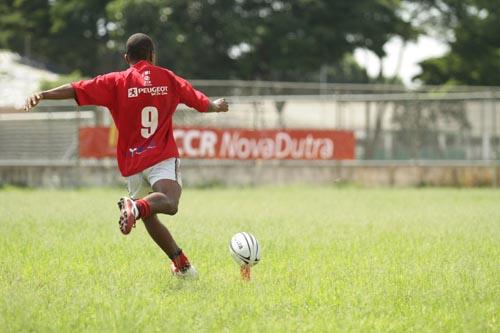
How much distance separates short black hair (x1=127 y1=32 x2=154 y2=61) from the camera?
665 cm

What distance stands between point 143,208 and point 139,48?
143 centimetres

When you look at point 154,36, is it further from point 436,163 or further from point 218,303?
point 218,303

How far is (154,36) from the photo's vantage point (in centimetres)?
3628

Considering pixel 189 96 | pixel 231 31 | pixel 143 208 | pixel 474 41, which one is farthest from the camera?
pixel 474 41

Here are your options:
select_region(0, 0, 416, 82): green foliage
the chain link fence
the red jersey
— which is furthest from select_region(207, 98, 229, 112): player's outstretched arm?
select_region(0, 0, 416, 82): green foliage

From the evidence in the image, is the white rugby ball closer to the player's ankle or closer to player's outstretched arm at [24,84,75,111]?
the player's ankle

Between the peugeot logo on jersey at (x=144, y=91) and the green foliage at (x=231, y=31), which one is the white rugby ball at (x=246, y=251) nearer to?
the peugeot logo on jersey at (x=144, y=91)

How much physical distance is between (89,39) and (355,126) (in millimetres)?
23192

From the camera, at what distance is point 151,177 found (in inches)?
258

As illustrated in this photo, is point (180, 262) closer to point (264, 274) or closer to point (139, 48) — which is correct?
point (264, 274)

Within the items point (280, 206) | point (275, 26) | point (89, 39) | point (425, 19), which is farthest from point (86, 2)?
point (280, 206)

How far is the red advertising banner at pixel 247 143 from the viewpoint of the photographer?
67.2 ft

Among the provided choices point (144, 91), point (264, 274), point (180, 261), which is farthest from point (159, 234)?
point (144, 91)

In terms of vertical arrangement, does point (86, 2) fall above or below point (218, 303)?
above
